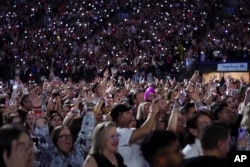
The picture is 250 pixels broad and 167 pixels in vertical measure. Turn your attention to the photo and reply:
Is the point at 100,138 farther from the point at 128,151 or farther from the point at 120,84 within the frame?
the point at 120,84

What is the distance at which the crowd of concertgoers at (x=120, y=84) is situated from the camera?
221 inches

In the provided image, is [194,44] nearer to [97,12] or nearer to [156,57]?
[156,57]

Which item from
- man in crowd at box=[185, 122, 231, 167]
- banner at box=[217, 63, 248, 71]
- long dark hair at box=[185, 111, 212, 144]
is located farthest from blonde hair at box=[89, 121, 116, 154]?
banner at box=[217, 63, 248, 71]


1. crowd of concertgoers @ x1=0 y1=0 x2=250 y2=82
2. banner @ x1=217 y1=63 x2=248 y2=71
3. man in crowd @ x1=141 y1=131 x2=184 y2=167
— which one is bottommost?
man in crowd @ x1=141 y1=131 x2=184 y2=167

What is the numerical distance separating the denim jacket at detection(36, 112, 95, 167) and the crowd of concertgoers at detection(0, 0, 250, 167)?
1 cm

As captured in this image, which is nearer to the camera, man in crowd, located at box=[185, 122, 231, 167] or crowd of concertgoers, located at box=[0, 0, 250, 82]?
man in crowd, located at box=[185, 122, 231, 167]

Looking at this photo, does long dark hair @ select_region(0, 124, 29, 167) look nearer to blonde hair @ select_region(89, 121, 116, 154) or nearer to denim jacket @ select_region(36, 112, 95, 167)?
blonde hair @ select_region(89, 121, 116, 154)

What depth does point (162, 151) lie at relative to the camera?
4504mm

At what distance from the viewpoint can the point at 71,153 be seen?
693 centimetres

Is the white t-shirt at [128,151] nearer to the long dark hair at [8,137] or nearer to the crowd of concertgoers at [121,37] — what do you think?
the long dark hair at [8,137]

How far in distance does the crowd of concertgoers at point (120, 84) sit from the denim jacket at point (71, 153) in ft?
0.04

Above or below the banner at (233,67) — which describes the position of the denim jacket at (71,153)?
below

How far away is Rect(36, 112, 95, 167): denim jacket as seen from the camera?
685 cm

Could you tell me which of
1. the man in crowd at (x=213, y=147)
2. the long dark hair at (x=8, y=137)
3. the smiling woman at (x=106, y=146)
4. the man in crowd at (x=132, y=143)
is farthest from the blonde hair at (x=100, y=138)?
the long dark hair at (x=8, y=137)
